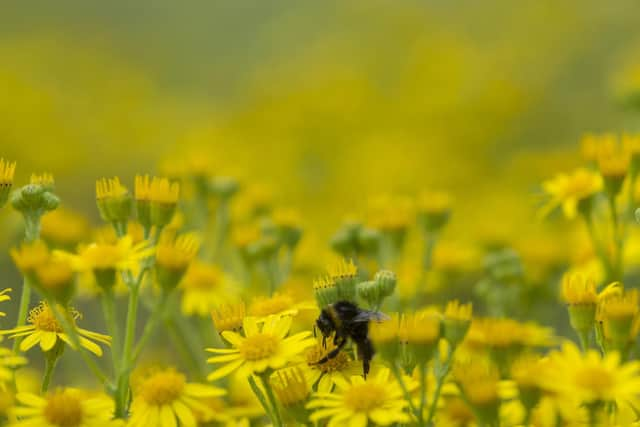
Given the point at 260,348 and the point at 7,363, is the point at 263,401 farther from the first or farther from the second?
the point at 7,363

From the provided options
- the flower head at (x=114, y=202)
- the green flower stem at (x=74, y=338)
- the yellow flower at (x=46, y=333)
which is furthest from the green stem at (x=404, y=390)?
the flower head at (x=114, y=202)

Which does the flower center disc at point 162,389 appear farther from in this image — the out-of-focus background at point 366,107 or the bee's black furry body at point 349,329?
the out-of-focus background at point 366,107

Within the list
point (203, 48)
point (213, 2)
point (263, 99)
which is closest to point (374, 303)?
point (263, 99)

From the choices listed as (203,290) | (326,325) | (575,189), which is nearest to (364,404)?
(326,325)

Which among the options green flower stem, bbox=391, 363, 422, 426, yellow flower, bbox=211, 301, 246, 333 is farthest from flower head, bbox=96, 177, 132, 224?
green flower stem, bbox=391, 363, 422, 426

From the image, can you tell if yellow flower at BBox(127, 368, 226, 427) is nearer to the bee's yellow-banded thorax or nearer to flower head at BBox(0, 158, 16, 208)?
the bee's yellow-banded thorax

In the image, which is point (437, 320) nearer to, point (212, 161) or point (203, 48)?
point (212, 161)
